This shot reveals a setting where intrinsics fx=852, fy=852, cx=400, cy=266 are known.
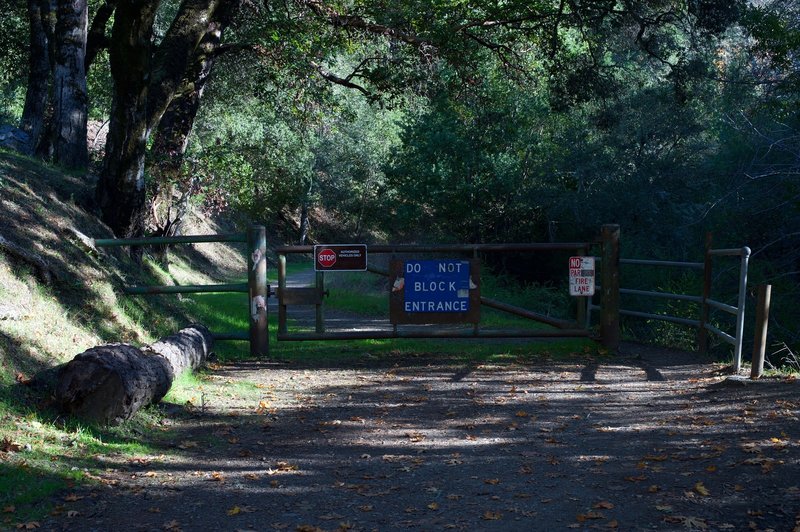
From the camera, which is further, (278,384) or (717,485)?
(278,384)

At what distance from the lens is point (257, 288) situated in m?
10.8

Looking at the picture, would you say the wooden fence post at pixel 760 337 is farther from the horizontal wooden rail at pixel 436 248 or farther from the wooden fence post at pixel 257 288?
the wooden fence post at pixel 257 288

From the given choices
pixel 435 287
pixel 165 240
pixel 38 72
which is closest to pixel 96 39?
pixel 38 72

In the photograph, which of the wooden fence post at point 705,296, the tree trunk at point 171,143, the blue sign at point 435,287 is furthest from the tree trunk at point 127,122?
the wooden fence post at point 705,296

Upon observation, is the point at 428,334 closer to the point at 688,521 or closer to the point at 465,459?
the point at 465,459

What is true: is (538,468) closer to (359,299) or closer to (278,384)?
(278,384)

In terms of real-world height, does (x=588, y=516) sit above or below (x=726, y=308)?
below

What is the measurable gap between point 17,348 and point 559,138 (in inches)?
862

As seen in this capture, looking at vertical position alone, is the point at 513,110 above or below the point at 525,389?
above

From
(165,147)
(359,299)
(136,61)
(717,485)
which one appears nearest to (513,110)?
(359,299)

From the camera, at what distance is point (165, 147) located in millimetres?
15734

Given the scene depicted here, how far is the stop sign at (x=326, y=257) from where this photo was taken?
10.6 metres

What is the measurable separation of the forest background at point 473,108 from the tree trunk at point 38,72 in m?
0.05

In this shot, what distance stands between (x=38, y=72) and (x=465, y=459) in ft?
52.6
